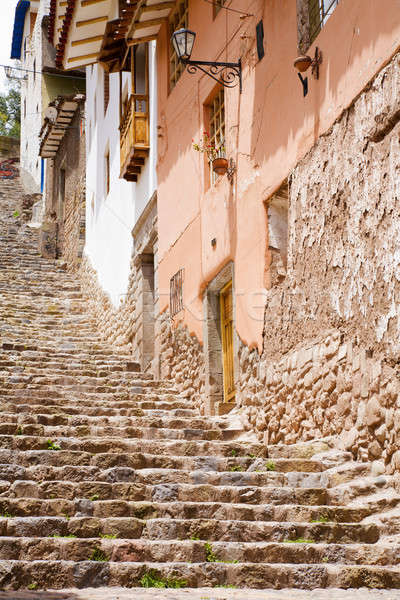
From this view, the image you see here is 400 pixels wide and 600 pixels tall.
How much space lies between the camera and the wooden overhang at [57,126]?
2508 centimetres

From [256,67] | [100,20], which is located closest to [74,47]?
[100,20]

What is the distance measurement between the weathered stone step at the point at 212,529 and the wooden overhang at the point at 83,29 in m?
12.0

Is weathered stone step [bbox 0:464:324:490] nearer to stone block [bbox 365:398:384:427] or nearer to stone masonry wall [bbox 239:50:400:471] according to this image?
stone block [bbox 365:398:384:427]

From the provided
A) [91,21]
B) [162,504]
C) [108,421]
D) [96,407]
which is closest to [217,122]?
[96,407]

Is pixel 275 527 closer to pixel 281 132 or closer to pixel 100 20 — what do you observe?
pixel 281 132

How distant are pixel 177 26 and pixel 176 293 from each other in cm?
395

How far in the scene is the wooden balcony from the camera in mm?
14484

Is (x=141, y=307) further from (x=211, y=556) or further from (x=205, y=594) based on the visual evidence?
(x=205, y=594)

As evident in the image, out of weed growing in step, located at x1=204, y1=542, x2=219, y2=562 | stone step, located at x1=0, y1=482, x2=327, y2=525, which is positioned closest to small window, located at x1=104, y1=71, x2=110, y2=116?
stone step, located at x1=0, y1=482, x2=327, y2=525

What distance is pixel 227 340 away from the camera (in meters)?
11.0

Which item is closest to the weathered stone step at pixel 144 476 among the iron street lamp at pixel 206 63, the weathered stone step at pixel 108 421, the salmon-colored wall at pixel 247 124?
the weathered stone step at pixel 108 421

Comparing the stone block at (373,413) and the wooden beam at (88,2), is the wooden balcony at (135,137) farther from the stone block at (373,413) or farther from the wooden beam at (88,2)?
the stone block at (373,413)

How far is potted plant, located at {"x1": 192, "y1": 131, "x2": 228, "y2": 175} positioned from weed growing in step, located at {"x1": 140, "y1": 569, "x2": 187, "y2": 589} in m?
6.30

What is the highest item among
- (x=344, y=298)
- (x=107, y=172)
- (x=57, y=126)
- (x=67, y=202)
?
(x=57, y=126)
